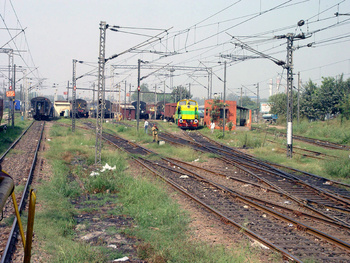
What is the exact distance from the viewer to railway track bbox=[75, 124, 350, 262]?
6.55 m

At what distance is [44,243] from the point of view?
21.4 feet

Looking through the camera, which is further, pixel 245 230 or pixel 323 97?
pixel 323 97

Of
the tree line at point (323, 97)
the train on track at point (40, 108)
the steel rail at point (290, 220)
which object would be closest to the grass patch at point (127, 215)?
the steel rail at point (290, 220)

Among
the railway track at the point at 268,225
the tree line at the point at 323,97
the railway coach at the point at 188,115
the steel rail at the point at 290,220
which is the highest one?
the tree line at the point at 323,97

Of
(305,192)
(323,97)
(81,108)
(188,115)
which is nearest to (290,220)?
(305,192)

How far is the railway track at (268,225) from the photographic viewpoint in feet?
21.5

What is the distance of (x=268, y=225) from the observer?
8.12 metres

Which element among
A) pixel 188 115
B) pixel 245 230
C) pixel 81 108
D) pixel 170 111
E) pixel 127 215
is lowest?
pixel 127 215

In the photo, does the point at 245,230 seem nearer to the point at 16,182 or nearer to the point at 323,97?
the point at 16,182

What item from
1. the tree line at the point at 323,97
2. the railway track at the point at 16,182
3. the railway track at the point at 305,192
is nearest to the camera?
the railway track at the point at 16,182

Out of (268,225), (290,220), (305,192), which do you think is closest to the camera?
(268,225)

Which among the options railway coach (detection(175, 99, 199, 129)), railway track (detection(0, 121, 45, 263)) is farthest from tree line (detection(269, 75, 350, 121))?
railway track (detection(0, 121, 45, 263))

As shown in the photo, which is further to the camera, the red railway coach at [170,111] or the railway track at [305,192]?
the red railway coach at [170,111]

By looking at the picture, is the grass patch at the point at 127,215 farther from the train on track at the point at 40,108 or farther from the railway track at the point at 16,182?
the train on track at the point at 40,108
